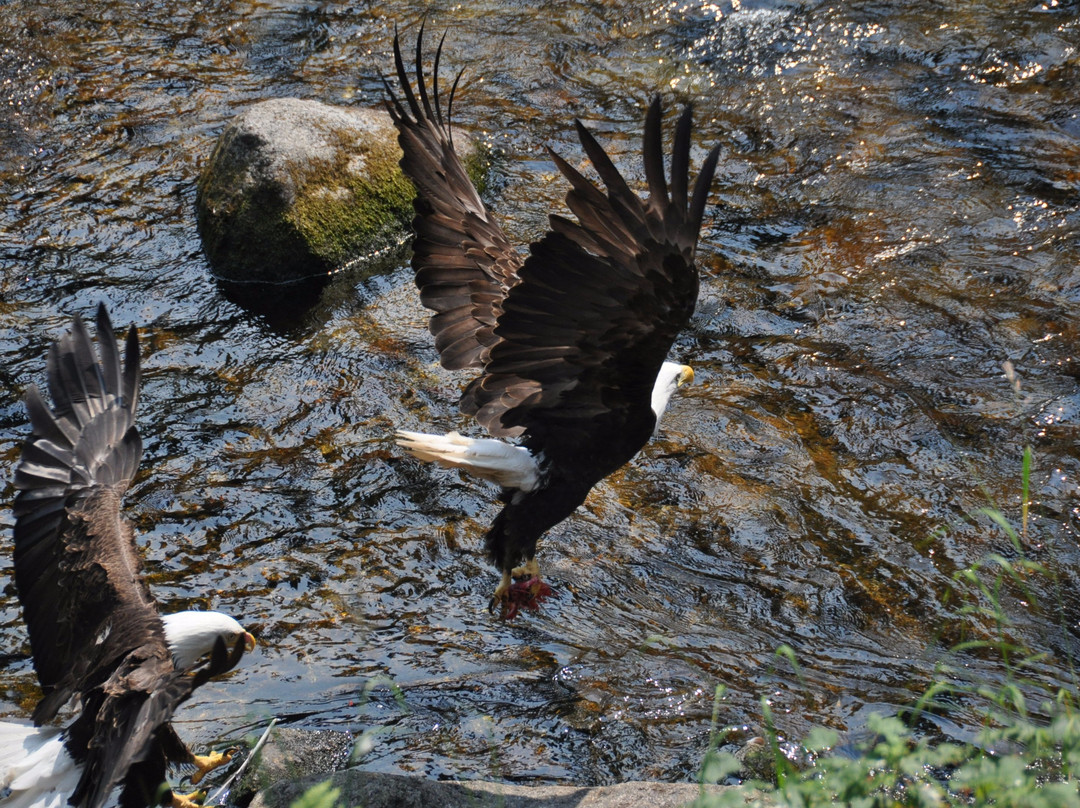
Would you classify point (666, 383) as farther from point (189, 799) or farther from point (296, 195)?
point (296, 195)

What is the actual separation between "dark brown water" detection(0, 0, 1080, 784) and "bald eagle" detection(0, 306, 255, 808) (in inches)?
15.0

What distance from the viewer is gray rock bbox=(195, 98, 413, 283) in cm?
639

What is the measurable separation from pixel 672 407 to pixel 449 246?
1.46 meters

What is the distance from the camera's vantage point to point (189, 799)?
11.8 ft

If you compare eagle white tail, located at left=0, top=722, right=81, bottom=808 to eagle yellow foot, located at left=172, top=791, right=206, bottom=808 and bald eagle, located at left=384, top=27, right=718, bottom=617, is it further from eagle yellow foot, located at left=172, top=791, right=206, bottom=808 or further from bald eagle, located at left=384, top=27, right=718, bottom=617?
bald eagle, located at left=384, top=27, right=718, bottom=617

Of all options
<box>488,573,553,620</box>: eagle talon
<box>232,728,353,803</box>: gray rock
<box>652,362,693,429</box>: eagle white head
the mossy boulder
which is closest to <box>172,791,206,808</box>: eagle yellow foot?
<box>232,728,353,803</box>: gray rock

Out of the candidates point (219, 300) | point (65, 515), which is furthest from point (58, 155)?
point (65, 515)

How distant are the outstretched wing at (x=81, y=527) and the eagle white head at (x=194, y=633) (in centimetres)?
7

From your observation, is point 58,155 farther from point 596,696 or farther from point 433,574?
point 596,696

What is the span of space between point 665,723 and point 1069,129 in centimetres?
568

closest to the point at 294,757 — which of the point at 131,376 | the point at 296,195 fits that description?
the point at 131,376

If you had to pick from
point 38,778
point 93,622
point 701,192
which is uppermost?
point 701,192

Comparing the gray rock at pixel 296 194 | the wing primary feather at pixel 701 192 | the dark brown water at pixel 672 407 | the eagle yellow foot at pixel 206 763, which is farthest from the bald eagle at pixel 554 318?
the gray rock at pixel 296 194

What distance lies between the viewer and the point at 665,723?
3.73 m
